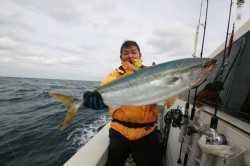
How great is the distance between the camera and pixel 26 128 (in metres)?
8.47

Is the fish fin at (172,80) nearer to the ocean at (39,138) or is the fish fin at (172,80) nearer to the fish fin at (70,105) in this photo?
the fish fin at (70,105)

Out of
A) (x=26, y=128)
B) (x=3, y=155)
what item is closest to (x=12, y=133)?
(x=26, y=128)

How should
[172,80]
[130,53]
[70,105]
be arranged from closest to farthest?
[172,80] → [70,105] → [130,53]

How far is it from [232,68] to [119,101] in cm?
173

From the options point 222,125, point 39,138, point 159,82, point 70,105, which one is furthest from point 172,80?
point 39,138

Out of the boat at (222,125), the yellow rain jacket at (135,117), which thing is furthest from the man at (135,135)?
the boat at (222,125)

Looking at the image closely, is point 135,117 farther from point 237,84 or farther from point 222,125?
point 237,84

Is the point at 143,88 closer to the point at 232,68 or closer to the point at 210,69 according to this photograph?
the point at 210,69

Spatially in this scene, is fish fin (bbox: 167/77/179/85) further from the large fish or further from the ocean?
the ocean

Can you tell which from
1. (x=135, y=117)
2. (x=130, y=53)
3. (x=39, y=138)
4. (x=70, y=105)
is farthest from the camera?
(x=39, y=138)

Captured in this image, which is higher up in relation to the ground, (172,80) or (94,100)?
(172,80)

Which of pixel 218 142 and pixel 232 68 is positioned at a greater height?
pixel 232 68

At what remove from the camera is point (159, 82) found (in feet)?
6.05

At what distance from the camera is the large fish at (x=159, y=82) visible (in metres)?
1.68
